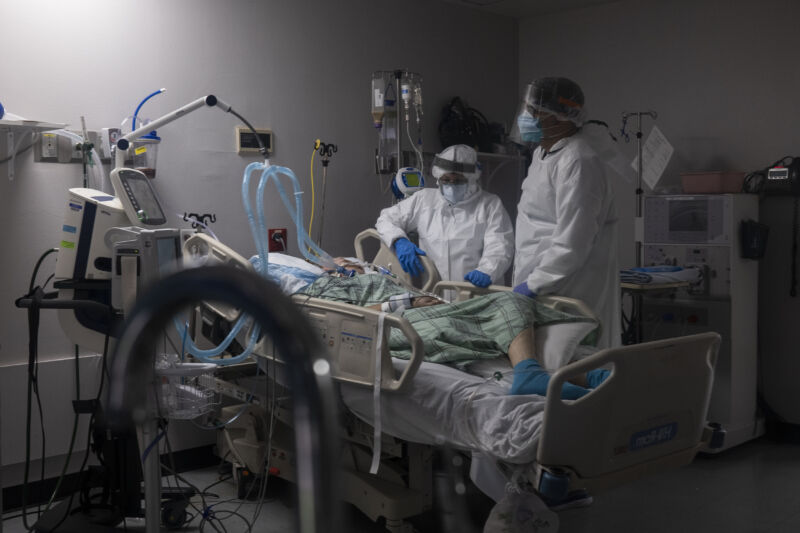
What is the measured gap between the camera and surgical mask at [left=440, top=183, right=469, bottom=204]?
4.02m

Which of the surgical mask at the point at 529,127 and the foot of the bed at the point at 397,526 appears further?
the surgical mask at the point at 529,127

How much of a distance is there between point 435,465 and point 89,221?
5.18 feet

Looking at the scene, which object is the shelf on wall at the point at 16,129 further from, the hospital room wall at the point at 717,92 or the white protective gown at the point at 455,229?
the hospital room wall at the point at 717,92

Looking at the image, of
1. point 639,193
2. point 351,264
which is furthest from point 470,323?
point 639,193

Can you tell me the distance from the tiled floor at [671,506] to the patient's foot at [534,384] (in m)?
0.93

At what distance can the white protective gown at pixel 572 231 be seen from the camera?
296 centimetres

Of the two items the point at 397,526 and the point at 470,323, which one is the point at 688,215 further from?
the point at 397,526

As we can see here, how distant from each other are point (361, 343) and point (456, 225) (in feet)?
5.64

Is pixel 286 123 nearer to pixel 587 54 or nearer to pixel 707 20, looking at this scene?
pixel 587 54

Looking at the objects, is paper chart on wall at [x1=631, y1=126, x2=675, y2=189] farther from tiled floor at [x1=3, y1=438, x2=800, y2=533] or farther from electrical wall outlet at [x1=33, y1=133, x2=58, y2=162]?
electrical wall outlet at [x1=33, y1=133, x2=58, y2=162]

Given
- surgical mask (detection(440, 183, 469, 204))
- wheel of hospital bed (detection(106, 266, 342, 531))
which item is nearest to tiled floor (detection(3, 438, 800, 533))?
surgical mask (detection(440, 183, 469, 204))

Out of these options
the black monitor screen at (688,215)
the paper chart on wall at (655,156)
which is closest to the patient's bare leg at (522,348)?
the black monitor screen at (688,215)

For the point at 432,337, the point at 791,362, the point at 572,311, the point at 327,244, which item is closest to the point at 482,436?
the point at 432,337

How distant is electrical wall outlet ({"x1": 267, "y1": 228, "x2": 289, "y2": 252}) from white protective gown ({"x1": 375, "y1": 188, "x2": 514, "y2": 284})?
53 cm
